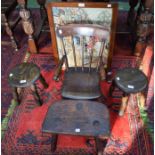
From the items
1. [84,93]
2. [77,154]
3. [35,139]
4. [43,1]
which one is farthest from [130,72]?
[43,1]

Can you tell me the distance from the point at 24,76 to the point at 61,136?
0.72m

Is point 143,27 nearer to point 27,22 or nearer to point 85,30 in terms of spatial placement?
point 85,30

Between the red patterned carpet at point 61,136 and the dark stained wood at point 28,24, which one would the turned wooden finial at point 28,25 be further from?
the red patterned carpet at point 61,136

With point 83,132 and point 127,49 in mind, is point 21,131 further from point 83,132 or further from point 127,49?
point 127,49

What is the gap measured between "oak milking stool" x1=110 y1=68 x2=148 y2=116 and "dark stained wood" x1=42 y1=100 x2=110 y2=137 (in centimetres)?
28

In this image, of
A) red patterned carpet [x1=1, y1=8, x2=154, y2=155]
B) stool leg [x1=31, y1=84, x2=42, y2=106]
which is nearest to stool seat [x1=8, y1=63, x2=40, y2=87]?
stool leg [x1=31, y1=84, x2=42, y2=106]

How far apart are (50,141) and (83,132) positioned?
51 cm

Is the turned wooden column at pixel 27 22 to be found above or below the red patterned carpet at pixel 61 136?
above

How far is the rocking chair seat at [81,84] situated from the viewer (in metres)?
1.81

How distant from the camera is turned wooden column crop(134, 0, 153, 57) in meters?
2.14

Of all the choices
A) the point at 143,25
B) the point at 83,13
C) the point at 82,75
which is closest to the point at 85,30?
the point at 83,13

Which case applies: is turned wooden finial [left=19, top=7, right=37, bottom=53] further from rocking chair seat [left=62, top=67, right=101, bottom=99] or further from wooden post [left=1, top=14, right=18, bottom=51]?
rocking chair seat [left=62, top=67, right=101, bottom=99]

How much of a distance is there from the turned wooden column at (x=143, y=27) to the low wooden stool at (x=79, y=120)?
1211mm

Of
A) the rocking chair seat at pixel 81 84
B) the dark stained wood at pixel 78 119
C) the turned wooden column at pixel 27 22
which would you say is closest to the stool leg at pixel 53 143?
the dark stained wood at pixel 78 119
